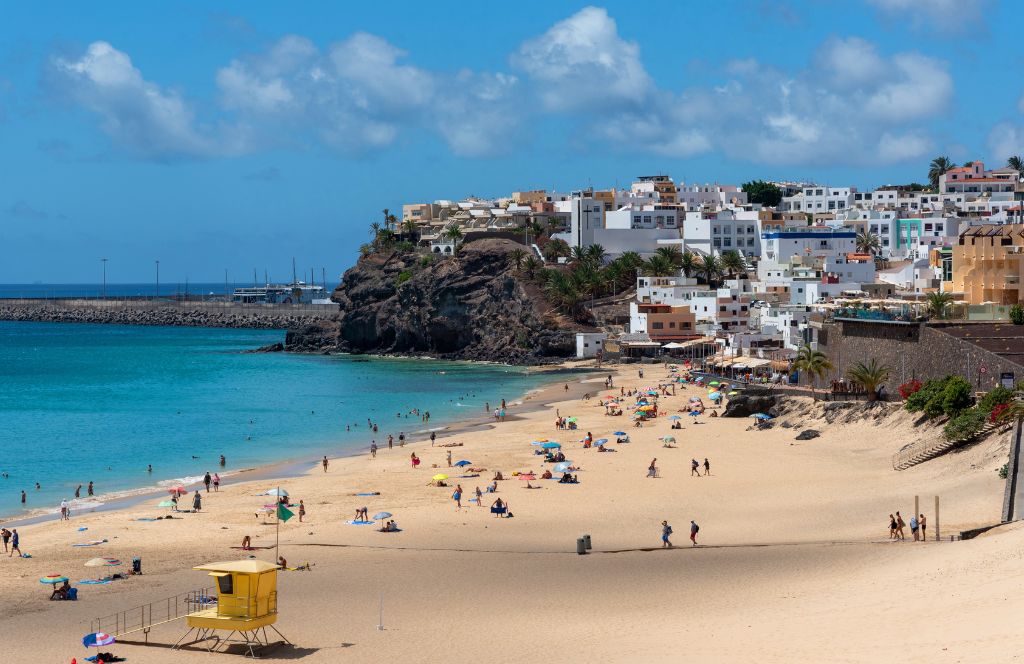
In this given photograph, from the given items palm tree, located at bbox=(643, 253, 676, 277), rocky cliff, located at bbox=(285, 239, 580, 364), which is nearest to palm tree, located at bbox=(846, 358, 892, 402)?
rocky cliff, located at bbox=(285, 239, 580, 364)

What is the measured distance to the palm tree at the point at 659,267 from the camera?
110750 mm

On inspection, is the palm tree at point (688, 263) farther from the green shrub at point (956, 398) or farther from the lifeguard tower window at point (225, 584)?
the lifeguard tower window at point (225, 584)

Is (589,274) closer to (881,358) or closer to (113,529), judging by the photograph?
(881,358)

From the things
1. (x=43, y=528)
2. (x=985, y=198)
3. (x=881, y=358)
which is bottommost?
(x=43, y=528)

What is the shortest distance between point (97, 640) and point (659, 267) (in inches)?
3612

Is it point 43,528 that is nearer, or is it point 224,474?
point 43,528

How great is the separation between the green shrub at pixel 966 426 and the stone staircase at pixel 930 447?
0.08 metres

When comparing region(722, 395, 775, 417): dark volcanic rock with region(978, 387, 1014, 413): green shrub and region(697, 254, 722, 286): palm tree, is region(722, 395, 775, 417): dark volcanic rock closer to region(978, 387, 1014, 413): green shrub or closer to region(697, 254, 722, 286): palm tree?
region(978, 387, 1014, 413): green shrub

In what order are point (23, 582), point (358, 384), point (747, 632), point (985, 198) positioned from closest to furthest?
point (747, 632), point (23, 582), point (358, 384), point (985, 198)

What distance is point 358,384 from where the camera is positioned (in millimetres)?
87750

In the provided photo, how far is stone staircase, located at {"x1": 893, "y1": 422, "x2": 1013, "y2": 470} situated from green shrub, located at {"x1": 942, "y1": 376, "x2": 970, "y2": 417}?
4.18 feet

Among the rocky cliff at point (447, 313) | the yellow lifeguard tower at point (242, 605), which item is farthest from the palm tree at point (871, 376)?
the rocky cliff at point (447, 313)

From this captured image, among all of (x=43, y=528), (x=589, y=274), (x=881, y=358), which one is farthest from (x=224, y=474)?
(x=589, y=274)

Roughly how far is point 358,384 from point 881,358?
4635cm
